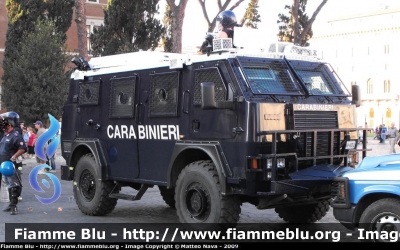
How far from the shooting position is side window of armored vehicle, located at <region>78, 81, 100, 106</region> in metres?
11.2

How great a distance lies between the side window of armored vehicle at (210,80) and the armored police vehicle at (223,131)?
0.05 feet

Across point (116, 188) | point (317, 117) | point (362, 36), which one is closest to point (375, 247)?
point (317, 117)

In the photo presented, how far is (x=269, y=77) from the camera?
29.4 ft

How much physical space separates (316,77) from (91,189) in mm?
4409

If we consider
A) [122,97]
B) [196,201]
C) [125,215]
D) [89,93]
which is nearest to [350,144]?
[196,201]

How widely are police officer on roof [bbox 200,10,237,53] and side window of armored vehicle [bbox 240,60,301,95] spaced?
0.91 meters

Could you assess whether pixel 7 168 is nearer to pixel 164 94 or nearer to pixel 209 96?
pixel 164 94

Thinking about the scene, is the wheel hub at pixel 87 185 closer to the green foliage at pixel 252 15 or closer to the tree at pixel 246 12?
the tree at pixel 246 12

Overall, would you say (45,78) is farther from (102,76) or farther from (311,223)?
(311,223)

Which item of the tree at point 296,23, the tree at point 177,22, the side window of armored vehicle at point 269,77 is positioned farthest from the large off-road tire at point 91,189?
the tree at point 296,23

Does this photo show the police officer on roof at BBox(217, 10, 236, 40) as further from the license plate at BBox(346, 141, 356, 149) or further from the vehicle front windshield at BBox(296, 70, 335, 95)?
the license plate at BBox(346, 141, 356, 149)

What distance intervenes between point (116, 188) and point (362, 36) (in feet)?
363

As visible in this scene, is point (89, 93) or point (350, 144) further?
point (89, 93)

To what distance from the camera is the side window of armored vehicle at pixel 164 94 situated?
9.48 meters
